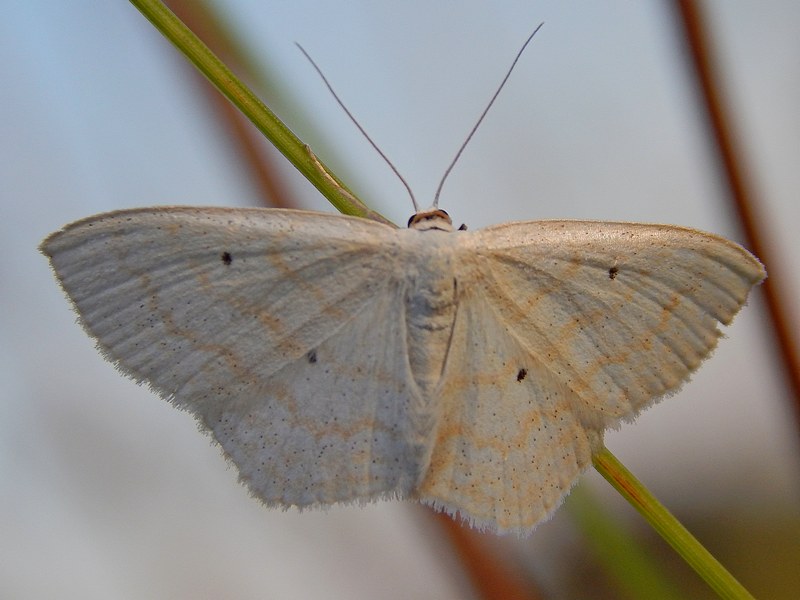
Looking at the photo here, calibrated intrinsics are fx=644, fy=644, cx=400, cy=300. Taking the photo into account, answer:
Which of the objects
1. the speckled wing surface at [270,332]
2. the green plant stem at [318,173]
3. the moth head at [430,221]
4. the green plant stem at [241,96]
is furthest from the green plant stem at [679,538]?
the green plant stem at [241,96]

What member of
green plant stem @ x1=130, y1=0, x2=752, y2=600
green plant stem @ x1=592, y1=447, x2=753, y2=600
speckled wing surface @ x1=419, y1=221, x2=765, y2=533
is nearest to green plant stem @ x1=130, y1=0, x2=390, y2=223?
green plant stem @ x1=130, y1=0, x2=752, y2=600

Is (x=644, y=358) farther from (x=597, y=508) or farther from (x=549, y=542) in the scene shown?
(x=549, y=542)

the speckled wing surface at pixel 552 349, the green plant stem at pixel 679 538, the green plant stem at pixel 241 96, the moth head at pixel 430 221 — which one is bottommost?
the green plant stem at pixel 679 538

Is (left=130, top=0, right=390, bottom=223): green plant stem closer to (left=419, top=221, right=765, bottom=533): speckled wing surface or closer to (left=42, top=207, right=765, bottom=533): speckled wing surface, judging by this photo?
(left=42, top=207, right=765, bottom=533): speckled wing surface

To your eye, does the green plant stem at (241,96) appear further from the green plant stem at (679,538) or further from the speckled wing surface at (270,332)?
the green plant stem at (679,538)

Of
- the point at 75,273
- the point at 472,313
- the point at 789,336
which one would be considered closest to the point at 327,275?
the point at 472,313

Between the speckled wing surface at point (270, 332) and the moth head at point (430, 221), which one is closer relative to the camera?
the speckled wing surface at point (270, 332)

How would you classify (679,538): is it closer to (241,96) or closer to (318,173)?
(318,173)
